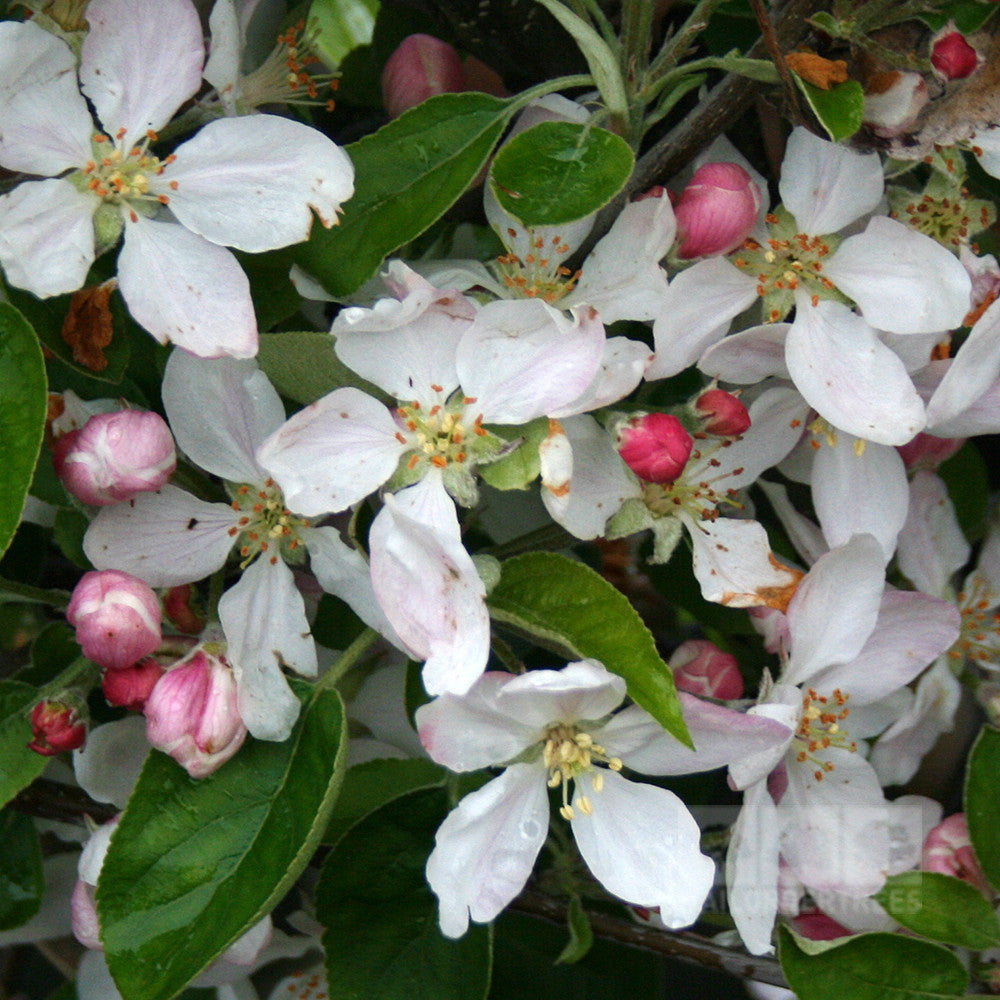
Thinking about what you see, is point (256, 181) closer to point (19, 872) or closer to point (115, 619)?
point (115, 619)

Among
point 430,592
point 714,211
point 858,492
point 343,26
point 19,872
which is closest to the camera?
point 430,592

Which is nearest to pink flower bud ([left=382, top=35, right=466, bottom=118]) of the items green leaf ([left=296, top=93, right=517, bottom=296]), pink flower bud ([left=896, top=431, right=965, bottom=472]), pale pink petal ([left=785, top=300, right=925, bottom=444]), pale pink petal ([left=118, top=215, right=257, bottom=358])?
green leaf ([left=296, top=93, right=517, bottom=296])

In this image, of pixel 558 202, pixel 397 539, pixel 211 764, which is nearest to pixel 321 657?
pixel 211 764

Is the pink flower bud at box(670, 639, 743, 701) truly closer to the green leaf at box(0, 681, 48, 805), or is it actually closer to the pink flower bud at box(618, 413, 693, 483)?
the pink flower bud at box(618, 413, 693, 483)

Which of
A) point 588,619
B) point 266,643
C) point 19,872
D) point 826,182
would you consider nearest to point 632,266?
point 826,182

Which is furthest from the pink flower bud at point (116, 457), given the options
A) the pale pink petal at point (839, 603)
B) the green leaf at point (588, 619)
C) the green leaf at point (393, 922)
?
the pale pink petal at point (839, 603)

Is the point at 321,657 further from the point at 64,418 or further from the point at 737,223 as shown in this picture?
the point at 737,223
